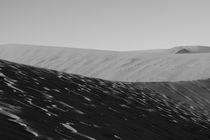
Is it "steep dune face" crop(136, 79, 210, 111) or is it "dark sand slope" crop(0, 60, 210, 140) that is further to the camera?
"steep dune face" crop(136, 79, 210, 111)

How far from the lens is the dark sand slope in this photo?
31.6ft

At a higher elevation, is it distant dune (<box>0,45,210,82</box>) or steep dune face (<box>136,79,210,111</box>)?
distant dune (<box>0,45,210,82</box>)

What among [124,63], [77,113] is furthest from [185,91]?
[124,63]

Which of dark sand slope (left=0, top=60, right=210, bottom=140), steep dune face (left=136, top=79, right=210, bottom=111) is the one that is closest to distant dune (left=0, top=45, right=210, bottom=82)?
steep dune face (left=136, top=79, right=210, bottom=111)

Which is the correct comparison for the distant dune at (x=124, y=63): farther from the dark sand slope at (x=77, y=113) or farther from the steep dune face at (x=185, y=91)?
the dark sand slope at (x=77, y=113)

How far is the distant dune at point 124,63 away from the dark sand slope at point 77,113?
3506cm

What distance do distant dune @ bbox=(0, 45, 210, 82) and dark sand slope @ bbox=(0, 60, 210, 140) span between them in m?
35.1

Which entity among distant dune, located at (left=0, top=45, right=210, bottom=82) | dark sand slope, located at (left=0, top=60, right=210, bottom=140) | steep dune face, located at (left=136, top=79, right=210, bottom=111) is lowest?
dark sand slope, located at (left=0, top=60, right=210, bottom=140)

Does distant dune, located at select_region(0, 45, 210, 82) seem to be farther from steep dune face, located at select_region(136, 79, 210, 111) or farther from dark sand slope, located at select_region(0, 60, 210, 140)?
dark sand slope, located at select_region(0, 60, 210, 140)

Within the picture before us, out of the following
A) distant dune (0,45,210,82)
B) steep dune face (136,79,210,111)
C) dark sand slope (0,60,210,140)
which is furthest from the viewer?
distant dune (0,45,210,82)

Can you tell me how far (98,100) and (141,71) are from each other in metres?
45.5

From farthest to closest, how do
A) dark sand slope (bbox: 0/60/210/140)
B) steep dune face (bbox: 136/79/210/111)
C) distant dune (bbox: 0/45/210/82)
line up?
distant dune (bbox: 0/45/210/82) → steep dune face (bbox: 136/79/210/111) → dark sand slope (bbox: 0/60/210/140)

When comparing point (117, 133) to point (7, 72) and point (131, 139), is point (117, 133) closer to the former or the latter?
point (131, 139)

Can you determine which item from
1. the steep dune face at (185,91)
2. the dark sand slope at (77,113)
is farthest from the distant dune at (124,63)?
the dark sand slope at (77,113)
